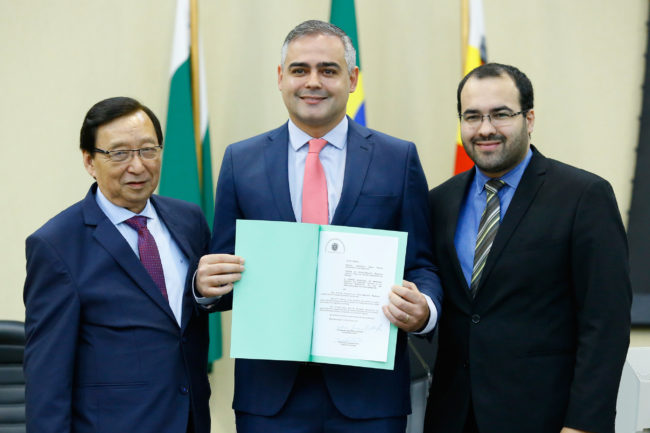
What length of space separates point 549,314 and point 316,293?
67 cm

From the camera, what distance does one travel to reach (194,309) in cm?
190

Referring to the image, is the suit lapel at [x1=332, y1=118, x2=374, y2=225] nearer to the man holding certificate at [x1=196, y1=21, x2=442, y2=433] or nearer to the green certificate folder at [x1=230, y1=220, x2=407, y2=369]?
the man holding certificate at [x1=196, y1=21, x2=442, y2=433]

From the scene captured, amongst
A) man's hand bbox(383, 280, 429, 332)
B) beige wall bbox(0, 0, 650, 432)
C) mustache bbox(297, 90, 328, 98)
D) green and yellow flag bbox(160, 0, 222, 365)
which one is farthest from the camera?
beige wall bbox(0, 0, 650, 432)

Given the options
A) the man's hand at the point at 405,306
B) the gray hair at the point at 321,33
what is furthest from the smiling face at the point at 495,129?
the man's hand at the point at 405,306

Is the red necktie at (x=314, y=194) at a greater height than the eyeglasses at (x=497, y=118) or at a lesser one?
lesser

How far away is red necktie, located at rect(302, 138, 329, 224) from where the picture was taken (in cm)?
178

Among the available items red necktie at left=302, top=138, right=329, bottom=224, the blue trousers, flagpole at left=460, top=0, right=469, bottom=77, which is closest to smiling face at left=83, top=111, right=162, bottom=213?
red necktie at left=302, top=138, right=329, bottom=224

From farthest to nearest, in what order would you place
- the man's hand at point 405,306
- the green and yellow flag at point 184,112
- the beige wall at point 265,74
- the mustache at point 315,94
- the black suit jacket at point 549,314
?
the beige wall at point 265,74, the green and yellow flag at point 184,112, the mustache at point 315,94, the black suit jacket at point 549,314, the man's hand at point 405,306

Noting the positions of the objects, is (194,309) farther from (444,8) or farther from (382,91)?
(444,8)

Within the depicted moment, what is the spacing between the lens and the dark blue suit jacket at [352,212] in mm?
1760

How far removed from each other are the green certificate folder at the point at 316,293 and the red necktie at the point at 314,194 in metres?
0.13

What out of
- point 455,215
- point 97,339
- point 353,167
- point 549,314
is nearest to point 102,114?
point 97,339

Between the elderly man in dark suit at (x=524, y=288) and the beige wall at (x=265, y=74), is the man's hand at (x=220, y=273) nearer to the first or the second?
the elderly man in dark suit at (x=524, y=288)

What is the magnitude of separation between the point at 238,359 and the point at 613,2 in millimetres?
3249
